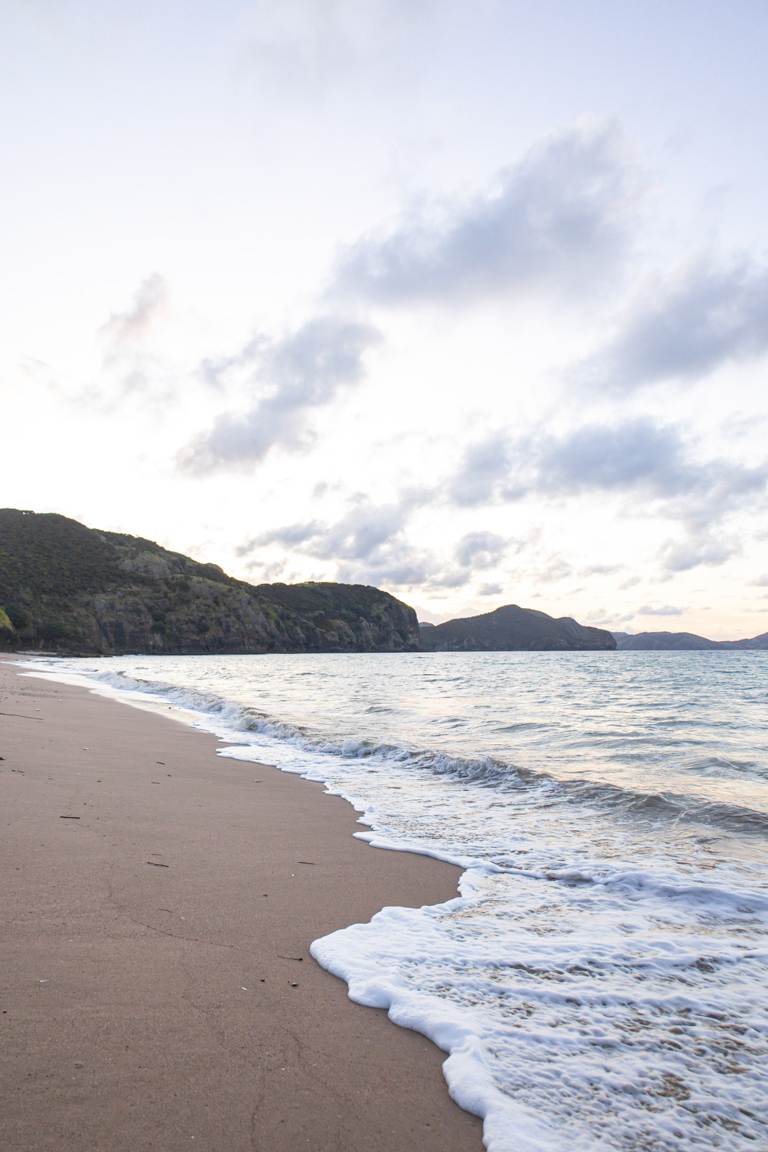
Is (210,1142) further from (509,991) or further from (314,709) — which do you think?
(314,709)

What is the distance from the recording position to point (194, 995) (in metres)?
3.13

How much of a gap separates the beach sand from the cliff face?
8683 centimetres

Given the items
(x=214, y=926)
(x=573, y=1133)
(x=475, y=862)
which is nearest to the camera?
(x=573, y=1133)

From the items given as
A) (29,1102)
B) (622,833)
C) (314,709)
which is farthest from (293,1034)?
(314,709)

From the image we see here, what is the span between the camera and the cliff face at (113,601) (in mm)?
97750

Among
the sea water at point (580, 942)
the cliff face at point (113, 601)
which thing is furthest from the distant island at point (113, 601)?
the sea water at point (580, 942)

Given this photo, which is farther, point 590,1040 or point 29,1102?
point 590,1040

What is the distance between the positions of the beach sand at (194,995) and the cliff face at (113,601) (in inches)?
Answer: 3419

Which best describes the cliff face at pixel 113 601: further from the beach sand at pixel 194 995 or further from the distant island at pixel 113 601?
the beach sand at pixel 194 995

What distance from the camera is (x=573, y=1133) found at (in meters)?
2.48

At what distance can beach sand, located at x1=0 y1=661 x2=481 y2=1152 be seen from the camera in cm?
231

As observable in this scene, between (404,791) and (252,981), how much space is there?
20.9ft

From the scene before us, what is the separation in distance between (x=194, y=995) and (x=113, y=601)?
11572 cm

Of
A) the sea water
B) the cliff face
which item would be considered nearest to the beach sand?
the sea water
